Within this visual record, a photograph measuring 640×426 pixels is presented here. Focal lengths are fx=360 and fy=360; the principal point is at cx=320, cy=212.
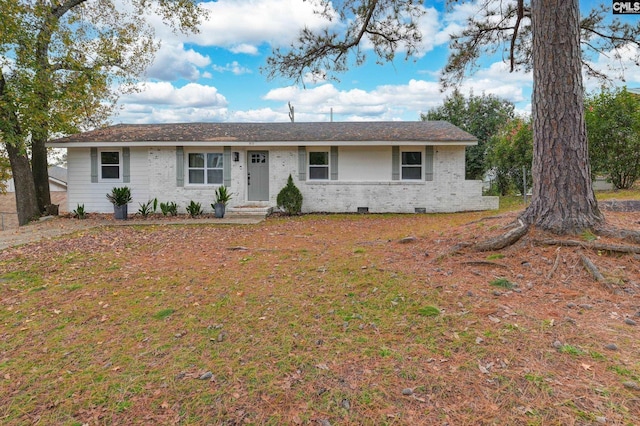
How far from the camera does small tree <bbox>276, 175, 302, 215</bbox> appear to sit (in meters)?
13.4

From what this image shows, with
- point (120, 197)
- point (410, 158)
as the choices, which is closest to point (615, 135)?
point (410, 158)

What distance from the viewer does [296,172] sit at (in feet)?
45.9

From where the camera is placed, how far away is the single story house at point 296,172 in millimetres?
13734

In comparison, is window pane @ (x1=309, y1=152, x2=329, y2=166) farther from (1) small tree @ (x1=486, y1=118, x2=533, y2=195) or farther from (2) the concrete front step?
(1) small tree @ (x1=486, y1=118, x2=533, y2=195)

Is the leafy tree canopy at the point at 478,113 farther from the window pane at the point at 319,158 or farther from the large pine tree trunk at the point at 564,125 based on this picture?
the large pine tree trunk at the point at 564,125

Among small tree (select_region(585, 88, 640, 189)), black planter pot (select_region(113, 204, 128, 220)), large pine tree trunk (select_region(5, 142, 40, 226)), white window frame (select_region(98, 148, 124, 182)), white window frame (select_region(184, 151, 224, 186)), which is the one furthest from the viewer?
white window frame (select_region(184, 151, 224, 186))

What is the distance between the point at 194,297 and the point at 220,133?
1122 centimetres

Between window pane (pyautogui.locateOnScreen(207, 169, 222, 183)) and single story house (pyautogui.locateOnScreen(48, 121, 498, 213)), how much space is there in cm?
4

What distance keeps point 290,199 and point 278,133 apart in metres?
3.03

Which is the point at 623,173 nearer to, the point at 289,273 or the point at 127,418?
the point at 289,273

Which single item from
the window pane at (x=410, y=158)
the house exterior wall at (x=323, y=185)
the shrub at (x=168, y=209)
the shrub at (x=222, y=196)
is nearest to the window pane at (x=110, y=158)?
the house exterior wall at (x=323, y=185)

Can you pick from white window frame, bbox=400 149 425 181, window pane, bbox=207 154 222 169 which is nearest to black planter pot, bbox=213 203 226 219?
window pane, bbox=207 154 222 169

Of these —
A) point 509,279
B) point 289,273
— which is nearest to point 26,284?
point 289,273

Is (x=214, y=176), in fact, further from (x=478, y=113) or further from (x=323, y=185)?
(x=478, y=113)
